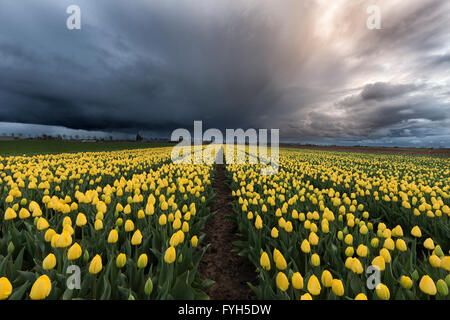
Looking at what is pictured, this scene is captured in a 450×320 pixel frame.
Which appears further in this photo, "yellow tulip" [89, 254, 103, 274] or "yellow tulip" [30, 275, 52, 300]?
"yellow tulip" [89, 254, 103, 274]

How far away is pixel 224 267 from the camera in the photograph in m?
3.70

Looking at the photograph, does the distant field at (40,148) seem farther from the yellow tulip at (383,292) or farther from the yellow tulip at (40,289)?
the yellow tulip at (383,292)

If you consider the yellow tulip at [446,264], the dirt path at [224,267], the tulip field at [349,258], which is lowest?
the dirt path at [224,267]

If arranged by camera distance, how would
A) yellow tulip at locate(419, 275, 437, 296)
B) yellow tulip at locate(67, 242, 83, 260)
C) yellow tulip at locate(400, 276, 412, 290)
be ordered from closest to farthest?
yellow tulip at locate(419, 275, 437, 296) < yellow tulip at locate(400, 276, 412, 290) < yellow tulip at locate(67, 242, 83, 260)

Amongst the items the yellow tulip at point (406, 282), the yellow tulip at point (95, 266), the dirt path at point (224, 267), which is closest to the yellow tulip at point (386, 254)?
the yellow tulip at point (406, 282)

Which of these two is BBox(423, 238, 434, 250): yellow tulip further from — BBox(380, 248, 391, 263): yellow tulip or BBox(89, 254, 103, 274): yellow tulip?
BBox(89, 254, 103, 274): yellow tulip

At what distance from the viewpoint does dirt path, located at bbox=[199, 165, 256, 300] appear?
3020 mm

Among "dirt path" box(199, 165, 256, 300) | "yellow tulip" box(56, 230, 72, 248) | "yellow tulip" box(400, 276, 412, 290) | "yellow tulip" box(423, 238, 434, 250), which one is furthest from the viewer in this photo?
"dirt path" box(199, 165, 256, 300)

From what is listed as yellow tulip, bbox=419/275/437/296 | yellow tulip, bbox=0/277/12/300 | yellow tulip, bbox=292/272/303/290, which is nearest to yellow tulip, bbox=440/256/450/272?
yellow tulip, bbox=419/275/437/296

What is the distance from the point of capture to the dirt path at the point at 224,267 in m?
3.02

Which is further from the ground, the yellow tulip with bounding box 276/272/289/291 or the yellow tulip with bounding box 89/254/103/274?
the yellow tulip with bounding box 89/254/103/274

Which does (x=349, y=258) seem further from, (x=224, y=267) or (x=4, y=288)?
(x=4, y=288)
